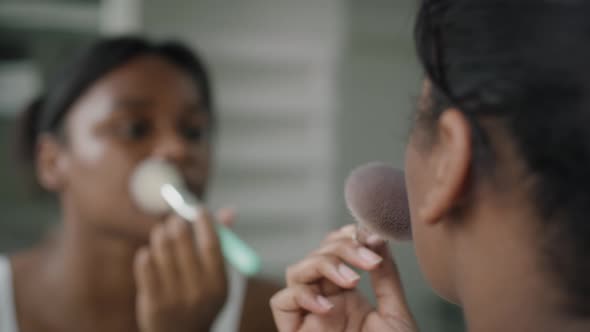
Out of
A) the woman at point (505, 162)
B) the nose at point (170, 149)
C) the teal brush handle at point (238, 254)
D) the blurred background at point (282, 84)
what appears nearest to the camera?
the woman at point (505, 162)

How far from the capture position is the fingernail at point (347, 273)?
31cm

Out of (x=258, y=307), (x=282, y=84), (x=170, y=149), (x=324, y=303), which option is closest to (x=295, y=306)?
(x=324, y=303)

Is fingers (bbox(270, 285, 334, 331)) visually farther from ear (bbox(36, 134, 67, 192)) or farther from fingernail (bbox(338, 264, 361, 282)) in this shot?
ear (bbox(36, 134, 67, 192))

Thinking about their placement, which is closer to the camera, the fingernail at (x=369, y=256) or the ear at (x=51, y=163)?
the fingernail at (x=369, y=256)

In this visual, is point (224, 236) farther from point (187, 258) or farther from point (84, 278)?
point (84, 278)

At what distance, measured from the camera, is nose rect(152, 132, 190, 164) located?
555mm

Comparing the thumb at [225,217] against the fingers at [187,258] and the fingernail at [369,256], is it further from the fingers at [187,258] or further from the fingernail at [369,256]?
the fingernail at [369,256]

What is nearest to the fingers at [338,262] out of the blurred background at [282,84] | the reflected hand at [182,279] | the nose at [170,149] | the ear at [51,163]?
Answer: the reflected hand at [182,279]

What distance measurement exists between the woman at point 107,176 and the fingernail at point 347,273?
20 cm

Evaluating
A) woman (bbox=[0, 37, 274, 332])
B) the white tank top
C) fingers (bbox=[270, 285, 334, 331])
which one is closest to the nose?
woman (bbox=[0, 37, 274, 332])

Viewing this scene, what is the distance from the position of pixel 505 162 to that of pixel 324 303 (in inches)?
5.8

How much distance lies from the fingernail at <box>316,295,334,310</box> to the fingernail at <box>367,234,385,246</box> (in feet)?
0.13

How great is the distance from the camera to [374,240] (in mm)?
311

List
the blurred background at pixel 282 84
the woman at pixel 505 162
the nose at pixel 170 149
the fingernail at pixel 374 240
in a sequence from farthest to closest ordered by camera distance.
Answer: the blurred background at pixel 282 84
the nose at pixel 170 149
the fingernail at pixel 374 240
the woman at pixel 505 162
